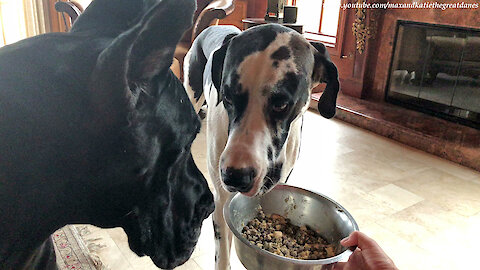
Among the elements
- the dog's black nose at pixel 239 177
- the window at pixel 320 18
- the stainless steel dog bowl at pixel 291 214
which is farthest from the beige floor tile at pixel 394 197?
the window at pixel 320 18

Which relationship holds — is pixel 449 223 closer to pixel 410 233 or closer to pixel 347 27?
pixel 410 233

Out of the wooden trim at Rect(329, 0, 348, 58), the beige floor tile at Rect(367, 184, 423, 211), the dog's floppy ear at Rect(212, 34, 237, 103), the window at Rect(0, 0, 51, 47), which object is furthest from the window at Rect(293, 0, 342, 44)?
the dog's floppy ear at Rect(212, 34, 237, 103)

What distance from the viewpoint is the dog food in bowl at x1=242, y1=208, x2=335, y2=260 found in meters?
1.38

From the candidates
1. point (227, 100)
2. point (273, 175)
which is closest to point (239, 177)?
point (273, 175)

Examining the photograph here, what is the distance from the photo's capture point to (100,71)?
52 cm

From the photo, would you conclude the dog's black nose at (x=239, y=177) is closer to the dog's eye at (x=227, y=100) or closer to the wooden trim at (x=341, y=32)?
the dog's eye at (x=227, y=100)

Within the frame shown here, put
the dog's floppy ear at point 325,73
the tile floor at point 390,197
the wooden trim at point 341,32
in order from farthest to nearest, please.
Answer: the wooden trim at point 341,32
the tile floor at point 390,197
the dog's floppy ear at point 325,73

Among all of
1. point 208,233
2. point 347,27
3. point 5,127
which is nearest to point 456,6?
point 347,27

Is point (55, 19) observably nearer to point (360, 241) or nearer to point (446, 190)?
point (446, 190)

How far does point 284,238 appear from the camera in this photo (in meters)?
1.47

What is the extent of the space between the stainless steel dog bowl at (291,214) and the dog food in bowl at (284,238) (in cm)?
2

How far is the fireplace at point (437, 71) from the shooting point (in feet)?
12.2

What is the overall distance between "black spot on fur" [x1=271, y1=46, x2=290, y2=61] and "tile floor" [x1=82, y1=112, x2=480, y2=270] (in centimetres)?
110

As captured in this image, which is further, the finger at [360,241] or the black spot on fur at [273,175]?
the black spot on fur at [273,175]
